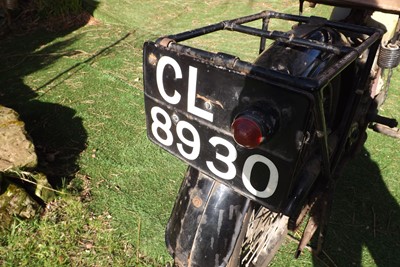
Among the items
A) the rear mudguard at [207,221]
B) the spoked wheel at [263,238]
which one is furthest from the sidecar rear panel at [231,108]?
the spoked wheel at [263,238]

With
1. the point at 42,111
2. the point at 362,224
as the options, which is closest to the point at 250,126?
the point at 362,224

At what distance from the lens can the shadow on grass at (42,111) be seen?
331 centimetres

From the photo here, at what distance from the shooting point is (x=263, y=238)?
6.72ft

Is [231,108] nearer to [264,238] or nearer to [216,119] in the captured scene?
[216,119]

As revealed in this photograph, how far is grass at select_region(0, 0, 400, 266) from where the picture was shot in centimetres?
253

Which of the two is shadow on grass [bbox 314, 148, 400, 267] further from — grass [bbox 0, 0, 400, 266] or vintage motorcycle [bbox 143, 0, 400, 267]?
vintage motorcycle [bbox 143, 0, 400, 267]

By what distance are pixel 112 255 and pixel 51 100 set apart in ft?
8.61

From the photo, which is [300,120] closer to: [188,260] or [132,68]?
[188,260]

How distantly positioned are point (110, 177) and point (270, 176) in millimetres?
2221

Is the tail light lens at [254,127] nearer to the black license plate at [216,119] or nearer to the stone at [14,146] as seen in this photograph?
the black license plate at [216,119]

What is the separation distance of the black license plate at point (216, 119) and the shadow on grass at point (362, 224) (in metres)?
1.53

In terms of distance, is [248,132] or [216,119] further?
[216,119]

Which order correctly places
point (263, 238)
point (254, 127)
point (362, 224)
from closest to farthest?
point (254, 127), point (263, 238), point (362, 224)

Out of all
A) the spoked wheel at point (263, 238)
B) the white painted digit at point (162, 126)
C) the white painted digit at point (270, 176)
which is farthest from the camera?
the spoked wheel at point (263, 238)
